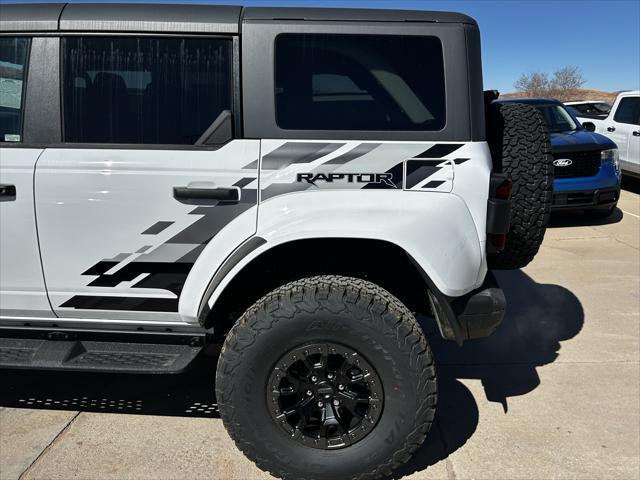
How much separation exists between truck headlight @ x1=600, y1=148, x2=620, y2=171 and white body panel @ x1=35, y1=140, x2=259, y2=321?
6955 mm

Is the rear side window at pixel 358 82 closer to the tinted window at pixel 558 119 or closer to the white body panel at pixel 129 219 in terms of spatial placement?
the white body panel at pixel 129 219

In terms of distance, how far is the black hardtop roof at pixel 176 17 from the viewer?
8.34ft

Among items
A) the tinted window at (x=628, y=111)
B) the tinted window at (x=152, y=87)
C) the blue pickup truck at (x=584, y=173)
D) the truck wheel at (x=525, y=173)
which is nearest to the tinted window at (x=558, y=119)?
the blue pickup truck at (x=584, y=173)

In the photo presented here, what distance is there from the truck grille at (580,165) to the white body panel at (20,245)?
6987 millimetres

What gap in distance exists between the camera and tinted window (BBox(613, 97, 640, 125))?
1009 centimetres

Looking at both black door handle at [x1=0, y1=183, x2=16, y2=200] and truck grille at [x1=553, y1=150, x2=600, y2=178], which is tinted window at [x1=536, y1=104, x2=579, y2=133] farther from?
black door handle at [x1=0, y1=183, x2=16, y2=200]

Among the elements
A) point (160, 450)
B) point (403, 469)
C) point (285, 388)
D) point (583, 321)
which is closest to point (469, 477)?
point (403, 469)

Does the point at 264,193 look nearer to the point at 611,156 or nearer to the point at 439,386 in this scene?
the point at 439,386

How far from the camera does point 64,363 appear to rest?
261 centimetres

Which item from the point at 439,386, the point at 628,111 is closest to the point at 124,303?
the point at 439,386

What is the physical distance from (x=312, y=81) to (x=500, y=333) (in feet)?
8.88

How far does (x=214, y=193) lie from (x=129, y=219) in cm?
41

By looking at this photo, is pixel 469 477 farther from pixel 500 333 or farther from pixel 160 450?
pixel 500 333

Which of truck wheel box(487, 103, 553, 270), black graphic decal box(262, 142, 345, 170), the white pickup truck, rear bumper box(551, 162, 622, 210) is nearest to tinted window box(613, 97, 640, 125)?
the white pickup truck
